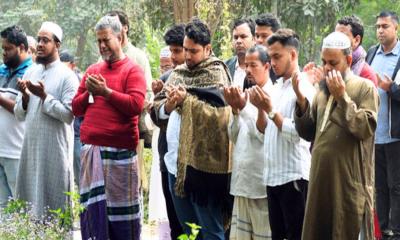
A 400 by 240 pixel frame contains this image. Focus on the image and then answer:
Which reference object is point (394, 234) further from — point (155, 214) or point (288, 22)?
point (288, 22)

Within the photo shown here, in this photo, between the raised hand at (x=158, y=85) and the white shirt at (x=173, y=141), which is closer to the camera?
the white shirt at (x=173, y=141)

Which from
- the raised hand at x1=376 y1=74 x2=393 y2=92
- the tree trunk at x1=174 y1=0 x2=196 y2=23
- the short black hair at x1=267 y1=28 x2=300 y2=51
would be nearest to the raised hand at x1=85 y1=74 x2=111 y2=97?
the short black hair at x1=267 y1=28 x2=300 y2=51

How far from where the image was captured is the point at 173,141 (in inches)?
292

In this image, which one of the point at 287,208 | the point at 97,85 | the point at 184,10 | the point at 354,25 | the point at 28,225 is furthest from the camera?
the point at 184,10

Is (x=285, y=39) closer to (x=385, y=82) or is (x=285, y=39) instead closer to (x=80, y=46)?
(x=385, y=82)

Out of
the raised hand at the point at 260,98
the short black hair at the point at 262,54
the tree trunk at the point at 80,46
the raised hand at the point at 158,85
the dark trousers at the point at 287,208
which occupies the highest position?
the short black hair at the point at 262,54

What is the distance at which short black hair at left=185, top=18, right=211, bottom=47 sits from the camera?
23.7ft

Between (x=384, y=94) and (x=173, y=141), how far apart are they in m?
2.43

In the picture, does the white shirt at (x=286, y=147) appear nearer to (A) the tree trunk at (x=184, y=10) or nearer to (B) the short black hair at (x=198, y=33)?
(B) the short black hair at (x=198, y=33)

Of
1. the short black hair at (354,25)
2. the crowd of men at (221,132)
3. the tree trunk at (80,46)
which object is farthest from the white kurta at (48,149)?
the tree trunk at (80,46)

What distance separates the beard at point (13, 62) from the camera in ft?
29.9

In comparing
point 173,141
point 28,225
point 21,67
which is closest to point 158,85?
point 173,141

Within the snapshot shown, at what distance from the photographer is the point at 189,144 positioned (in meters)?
7.17

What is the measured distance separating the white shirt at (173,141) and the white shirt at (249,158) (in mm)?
625
